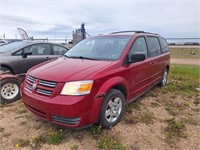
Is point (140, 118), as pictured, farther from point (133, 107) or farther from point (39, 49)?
point (39, 49)

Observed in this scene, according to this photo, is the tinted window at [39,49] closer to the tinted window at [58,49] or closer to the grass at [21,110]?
the tinted window at [58,49]

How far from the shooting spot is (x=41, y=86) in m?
2.83

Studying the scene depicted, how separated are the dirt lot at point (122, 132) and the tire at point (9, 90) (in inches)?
8.6

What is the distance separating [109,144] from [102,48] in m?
1.95

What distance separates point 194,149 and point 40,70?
9.10ft

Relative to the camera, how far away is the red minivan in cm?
263

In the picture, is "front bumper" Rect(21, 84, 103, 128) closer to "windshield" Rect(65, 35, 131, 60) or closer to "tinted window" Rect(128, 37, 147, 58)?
"windshield" Rect(65, 35, 131, 60)

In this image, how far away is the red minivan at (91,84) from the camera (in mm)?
2627

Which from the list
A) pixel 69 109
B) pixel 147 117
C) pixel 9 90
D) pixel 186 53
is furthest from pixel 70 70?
pixel 186 53

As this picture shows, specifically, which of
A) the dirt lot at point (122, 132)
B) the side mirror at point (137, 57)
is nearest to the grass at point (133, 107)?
the dirt lot at point (122, 132)

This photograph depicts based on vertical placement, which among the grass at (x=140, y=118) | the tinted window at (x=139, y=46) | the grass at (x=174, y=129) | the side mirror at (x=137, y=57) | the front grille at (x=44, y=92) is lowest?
the grass at (x=174, y=129)

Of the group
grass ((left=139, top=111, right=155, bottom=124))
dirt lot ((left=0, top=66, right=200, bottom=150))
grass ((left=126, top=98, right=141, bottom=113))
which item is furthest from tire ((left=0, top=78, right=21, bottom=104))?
grass ((left=139, top=111, right=155, bottom=124))

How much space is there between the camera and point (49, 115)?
2.72 m

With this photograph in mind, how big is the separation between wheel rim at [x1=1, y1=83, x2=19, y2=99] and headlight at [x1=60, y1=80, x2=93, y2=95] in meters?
2.37
